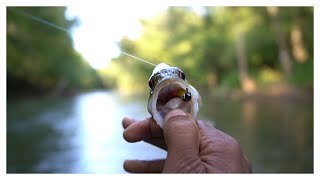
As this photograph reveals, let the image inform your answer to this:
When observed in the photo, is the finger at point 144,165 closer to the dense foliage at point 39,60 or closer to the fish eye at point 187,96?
the fish eye at point 187,96

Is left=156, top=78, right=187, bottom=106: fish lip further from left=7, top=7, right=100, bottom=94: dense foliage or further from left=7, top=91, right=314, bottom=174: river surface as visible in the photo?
left=7, top=7, right=100, bottom=94: dense foliage

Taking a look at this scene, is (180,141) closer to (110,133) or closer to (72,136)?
(110,133)

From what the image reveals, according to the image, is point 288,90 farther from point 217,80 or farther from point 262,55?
point 217,80

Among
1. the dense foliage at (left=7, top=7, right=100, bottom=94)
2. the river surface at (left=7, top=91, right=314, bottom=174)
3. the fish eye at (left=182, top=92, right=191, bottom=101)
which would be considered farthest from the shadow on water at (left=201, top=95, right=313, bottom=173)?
the dense foliage at (left=7, top=7, right=100, bottom=94)

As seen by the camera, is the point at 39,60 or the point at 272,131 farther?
the point at 39,60

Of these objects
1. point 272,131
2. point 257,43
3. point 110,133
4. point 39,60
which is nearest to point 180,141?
point 110,133
